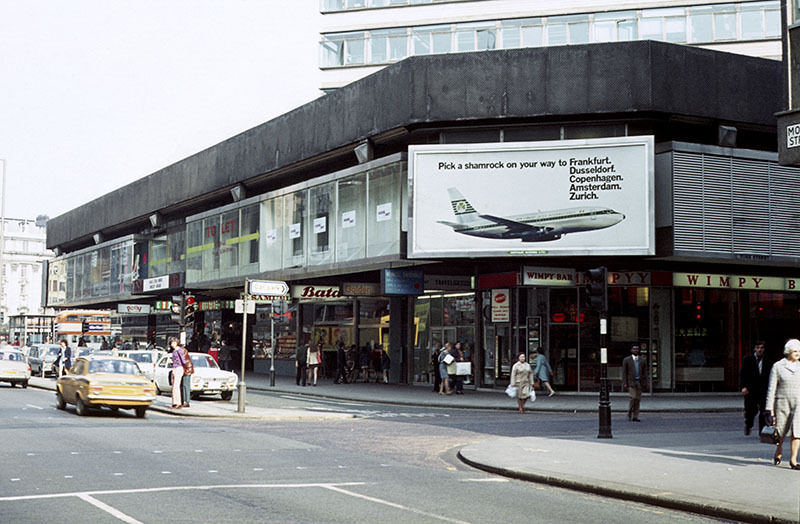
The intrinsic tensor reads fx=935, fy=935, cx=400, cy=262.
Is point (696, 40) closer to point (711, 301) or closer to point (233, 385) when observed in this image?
point (711, 301)

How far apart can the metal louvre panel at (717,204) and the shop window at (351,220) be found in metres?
12.7

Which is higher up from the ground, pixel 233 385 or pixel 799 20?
pixel 799 20

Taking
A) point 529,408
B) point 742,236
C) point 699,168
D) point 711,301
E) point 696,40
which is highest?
point 696,40

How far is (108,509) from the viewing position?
31.6 feet

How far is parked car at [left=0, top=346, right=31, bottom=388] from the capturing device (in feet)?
116

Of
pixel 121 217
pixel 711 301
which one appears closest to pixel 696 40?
pixel 711 301

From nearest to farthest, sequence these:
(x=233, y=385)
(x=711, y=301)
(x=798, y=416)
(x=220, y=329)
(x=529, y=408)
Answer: (x=798, y=416) → (x=529, y=408) → (x=233, y=385) → (x=711, y=301) → (x=220, y=329)

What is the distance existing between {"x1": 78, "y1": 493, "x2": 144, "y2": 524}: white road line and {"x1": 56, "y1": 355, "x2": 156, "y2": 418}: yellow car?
474 inches

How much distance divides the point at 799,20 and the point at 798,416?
5705 mm

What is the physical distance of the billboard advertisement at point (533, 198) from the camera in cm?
3102

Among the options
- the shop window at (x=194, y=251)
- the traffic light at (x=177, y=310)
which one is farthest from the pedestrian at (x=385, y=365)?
the shop window at (x=194, y=251)

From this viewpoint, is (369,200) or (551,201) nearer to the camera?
(551,201)

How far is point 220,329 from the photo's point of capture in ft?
187

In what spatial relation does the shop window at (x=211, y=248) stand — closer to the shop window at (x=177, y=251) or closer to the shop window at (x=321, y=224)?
the shop window at (x=177, y=251)
